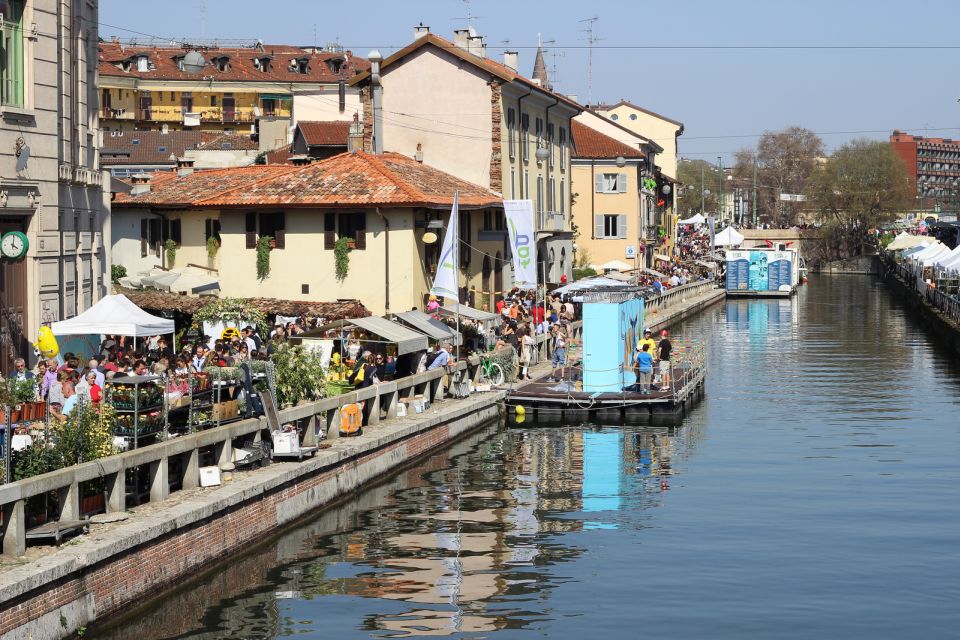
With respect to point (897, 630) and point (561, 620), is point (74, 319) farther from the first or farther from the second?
point (897, 630)

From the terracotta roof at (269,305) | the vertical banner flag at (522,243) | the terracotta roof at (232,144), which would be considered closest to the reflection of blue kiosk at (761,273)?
the terracotta roof at (232,144)

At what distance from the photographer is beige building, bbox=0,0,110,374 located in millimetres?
24453

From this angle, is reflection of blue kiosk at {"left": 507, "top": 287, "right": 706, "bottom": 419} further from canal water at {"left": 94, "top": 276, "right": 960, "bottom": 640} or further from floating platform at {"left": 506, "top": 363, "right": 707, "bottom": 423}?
canal water at {"left": 94, "top": 276, "right": 960, "bottom": 640}

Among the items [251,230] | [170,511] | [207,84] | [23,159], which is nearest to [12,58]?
[23,159]

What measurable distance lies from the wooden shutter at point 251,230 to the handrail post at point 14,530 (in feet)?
92.5

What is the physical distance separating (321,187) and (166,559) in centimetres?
2614

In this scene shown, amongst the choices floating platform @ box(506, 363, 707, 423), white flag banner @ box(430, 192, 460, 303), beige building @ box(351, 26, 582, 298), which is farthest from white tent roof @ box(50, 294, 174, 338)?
beige building @ box(351, 26, 582, 298)

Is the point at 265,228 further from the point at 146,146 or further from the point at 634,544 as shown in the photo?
the point at 146,146

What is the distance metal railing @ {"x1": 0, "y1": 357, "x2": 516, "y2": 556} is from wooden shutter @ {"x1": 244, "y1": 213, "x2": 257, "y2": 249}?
17.2 meters

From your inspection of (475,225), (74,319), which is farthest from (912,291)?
(74,319)

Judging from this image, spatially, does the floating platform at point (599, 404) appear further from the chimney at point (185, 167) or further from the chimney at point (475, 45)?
the chimney at point (475, 45)

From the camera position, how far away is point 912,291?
260 ft

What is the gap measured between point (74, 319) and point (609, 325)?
1461 cm

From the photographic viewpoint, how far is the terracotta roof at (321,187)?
4128 centimetres
